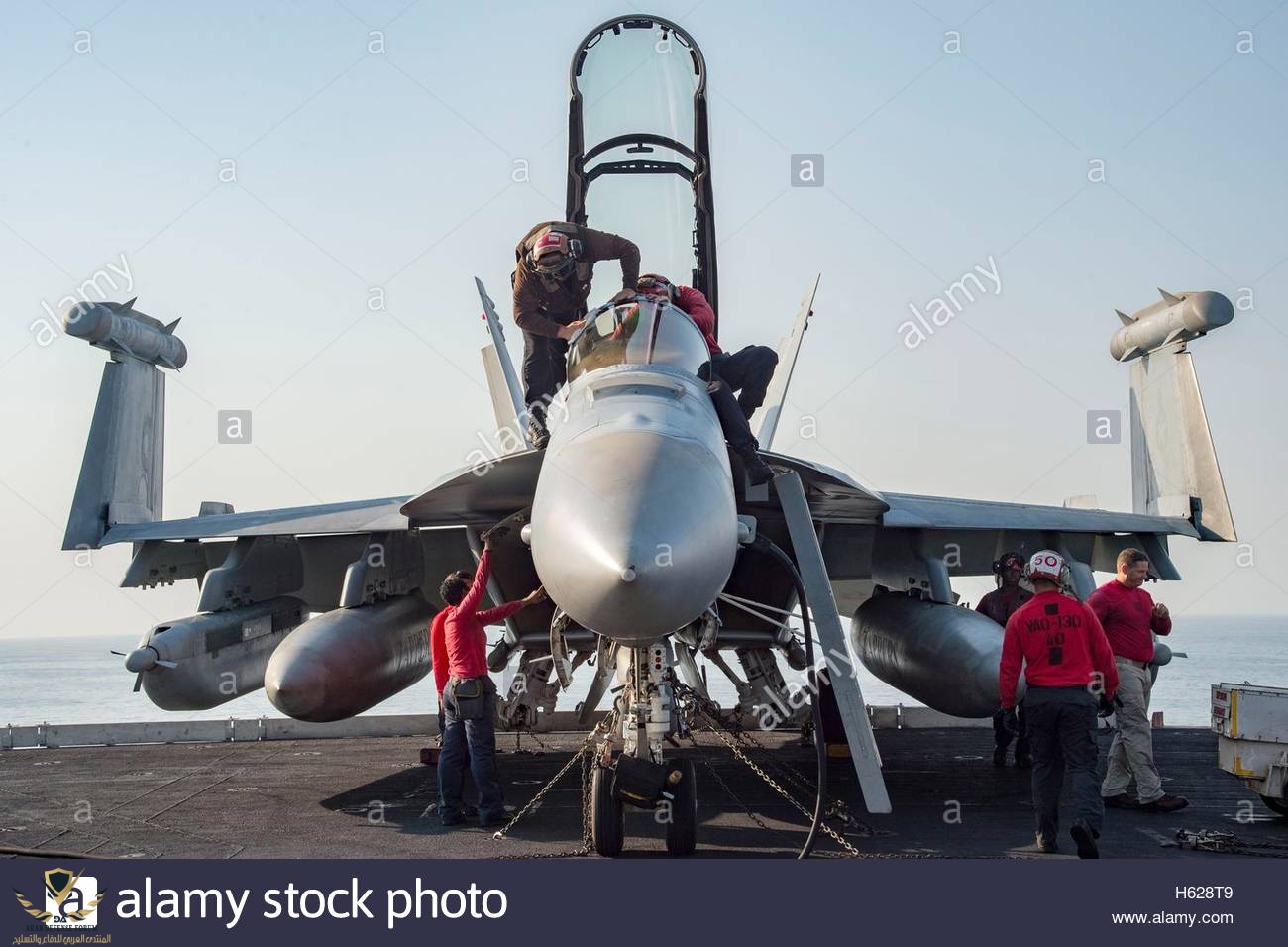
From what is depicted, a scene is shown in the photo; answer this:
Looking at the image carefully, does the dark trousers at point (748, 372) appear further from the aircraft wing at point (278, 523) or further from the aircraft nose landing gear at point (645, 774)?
the aircraft wing at point (278, 523)

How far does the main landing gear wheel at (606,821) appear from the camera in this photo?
633 centimetres

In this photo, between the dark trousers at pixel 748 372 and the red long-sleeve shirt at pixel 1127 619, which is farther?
the red long-sleeve shirt at pixel 1127 619

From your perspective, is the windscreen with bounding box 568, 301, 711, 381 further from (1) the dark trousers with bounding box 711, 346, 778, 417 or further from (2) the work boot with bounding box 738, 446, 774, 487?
(2) the work boot with bounding box 738, 446, 774, 487

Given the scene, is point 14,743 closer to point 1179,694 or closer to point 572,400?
point 572,400

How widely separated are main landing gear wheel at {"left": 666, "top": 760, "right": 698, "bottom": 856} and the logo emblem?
9.56 feet

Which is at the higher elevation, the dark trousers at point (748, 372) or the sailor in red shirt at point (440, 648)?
the dark trousers at point (748, 372)

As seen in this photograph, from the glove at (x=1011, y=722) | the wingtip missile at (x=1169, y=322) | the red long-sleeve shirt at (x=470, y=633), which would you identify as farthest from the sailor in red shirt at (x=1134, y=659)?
the wingtip missile at (x=1169, y=322)

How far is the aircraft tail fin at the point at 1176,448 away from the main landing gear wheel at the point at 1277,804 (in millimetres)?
5816

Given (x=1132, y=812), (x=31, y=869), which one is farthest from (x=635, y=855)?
(x=1132, y=812)

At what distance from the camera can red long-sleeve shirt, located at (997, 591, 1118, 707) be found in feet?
20.7

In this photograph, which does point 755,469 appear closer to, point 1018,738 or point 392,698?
point 1018,738

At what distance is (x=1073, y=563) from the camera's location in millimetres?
11578

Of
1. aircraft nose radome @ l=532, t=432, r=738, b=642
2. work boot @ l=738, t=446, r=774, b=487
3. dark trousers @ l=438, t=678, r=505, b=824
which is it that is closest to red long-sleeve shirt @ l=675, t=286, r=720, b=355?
work boot @ l=738, t=446, r=774, b=487

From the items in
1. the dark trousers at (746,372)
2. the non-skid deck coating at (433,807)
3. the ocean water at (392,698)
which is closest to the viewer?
the non-skid deck coating at (433,807)
